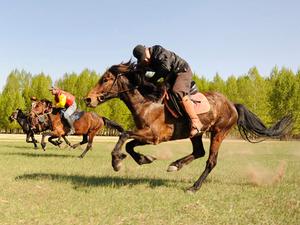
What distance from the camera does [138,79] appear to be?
30.4ft

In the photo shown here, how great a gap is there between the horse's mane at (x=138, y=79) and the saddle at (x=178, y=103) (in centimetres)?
21

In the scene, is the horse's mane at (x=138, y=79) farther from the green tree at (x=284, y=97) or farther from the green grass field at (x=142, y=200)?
the green tree at (x=284, y=97)

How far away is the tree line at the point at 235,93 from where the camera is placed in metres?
68.6

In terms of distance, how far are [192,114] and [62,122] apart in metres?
11.2

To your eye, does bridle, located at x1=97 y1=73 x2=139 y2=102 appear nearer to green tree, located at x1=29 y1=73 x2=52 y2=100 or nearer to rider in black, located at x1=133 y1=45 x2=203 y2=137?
rider in black, located at x1=133 y1=45 x2=203 y2=137

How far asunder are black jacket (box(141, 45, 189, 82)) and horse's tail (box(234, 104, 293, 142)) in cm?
286

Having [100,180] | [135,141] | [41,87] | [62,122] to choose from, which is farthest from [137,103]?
[41,87]

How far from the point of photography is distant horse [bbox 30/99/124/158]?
18.9 meters

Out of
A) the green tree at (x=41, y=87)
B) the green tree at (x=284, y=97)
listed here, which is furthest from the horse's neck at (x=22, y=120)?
the green tree at (x=41, y=87)

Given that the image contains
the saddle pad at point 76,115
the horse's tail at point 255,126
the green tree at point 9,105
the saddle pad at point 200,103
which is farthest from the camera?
the green tree at point 9,105

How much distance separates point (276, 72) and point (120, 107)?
3178cm

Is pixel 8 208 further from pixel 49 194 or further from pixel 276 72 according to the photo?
pixel 276 72

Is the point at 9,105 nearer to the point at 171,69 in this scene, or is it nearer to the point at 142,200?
the point at 171,69

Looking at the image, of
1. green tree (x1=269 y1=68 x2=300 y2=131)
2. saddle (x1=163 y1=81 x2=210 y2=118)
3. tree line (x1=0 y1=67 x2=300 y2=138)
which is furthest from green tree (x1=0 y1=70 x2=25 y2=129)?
saddle (x1=163 y1=81 x2=210 y2=118)
